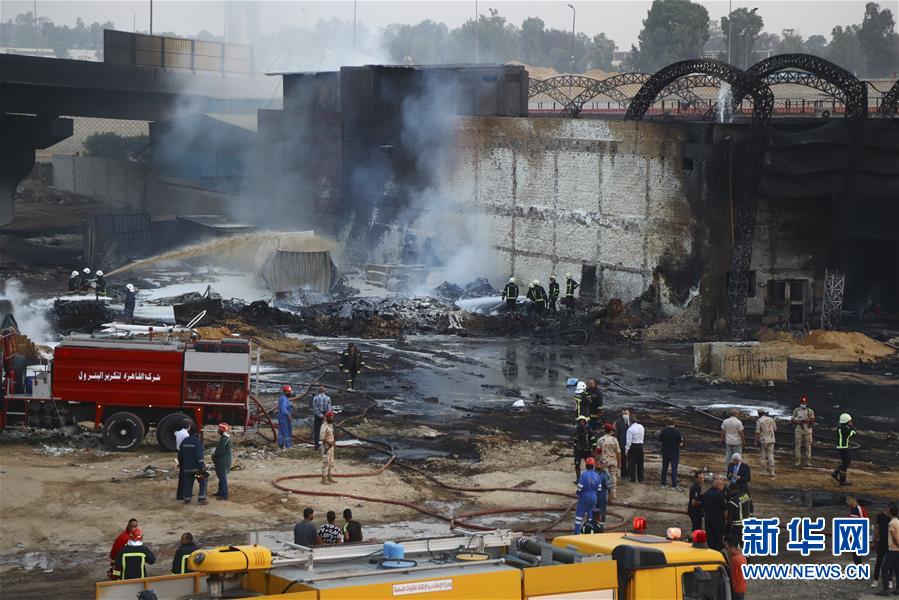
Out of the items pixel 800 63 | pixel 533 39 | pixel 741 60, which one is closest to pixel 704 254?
pixel 800 63

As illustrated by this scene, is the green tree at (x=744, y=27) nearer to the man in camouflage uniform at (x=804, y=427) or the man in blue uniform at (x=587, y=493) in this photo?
the man in camouflage uniform at (x=804, y=427)

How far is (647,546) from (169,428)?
1271cm

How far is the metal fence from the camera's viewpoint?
2766 inches

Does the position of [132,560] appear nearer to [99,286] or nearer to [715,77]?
[99,286]

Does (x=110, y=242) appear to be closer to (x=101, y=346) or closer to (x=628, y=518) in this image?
(x=101, y=346)

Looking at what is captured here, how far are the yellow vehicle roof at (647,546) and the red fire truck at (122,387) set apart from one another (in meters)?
11.7

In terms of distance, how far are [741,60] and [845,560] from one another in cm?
11806

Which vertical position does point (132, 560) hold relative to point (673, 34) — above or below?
below

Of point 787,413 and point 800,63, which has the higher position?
point 800,63

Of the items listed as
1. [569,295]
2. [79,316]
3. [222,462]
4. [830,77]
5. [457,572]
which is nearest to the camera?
[457,572]

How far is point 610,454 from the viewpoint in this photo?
63.8ft

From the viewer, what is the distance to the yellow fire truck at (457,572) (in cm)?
995

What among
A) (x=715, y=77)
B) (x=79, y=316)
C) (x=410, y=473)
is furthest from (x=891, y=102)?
(x=79, y=316)

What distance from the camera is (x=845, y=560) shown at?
16.5 meters
